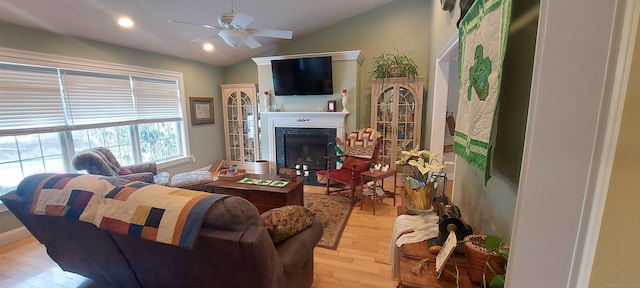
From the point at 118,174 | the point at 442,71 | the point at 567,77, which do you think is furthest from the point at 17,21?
the point at 442,71

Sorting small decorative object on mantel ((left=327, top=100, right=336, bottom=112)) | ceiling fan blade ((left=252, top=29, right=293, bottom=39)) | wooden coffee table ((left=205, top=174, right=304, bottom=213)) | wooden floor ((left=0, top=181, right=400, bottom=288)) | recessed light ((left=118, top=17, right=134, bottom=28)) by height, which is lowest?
wooden floor ((left=0, top=181, right=400, bottom=288))

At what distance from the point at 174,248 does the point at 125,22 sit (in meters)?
3.09

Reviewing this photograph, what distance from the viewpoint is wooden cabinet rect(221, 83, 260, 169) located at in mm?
5195

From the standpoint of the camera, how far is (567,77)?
53 cm

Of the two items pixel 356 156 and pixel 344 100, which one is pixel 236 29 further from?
pixel 356 156

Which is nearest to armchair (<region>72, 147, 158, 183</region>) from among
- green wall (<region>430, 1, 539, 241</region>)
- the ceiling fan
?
the ceiling fan

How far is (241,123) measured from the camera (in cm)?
534

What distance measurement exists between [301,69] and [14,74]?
330cm

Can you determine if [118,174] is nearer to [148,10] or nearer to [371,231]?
[148,10]

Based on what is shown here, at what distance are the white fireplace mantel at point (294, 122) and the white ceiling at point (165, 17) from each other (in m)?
1.41

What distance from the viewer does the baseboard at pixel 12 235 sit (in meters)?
2.49

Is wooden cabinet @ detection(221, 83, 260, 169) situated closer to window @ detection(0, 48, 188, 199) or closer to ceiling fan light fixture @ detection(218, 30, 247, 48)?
window @ detection(0, 48, 188, 199)

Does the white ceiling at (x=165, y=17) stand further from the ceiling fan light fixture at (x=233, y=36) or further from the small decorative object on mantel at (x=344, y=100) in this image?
the small decorative object on mantel at (x=344, y=100)

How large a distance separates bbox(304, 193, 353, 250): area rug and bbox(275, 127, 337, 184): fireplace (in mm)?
681
